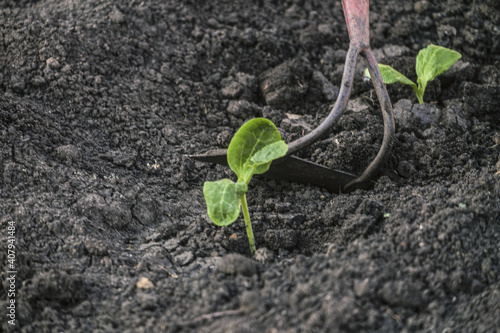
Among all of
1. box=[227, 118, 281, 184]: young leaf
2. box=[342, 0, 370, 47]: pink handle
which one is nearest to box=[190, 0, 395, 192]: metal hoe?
box=[342, 0, 370, 47]: pink handle

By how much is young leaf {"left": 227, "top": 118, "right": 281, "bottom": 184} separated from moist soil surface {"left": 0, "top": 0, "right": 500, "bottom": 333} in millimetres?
294

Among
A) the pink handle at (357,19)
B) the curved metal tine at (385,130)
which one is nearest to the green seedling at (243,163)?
the curved metal tine at (385,130)

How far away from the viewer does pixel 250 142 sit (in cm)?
178

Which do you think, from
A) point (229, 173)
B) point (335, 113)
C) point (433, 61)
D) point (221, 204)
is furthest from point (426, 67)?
point (221, 204)

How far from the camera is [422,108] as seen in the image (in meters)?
2.41

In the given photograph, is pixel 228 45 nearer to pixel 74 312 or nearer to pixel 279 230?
pixel 279 230

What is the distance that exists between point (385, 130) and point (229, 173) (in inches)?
29.1

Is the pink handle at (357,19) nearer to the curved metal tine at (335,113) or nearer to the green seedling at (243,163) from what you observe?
the curved metal tine at (335,113)

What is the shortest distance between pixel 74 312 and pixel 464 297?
1.25m

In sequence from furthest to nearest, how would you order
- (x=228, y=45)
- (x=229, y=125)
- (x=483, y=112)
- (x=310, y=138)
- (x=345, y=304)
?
(x=228, y=45)
(x=229, y=125)
(x=483, y=112)
(x=310, y=138)
(x=345, y=304)

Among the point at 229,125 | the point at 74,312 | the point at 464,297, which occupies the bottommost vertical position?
the point at 464,297

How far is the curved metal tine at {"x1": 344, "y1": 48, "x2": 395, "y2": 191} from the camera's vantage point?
2.08 metres

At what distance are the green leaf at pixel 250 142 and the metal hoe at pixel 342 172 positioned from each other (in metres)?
0.23

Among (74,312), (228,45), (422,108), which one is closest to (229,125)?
(228,45)
